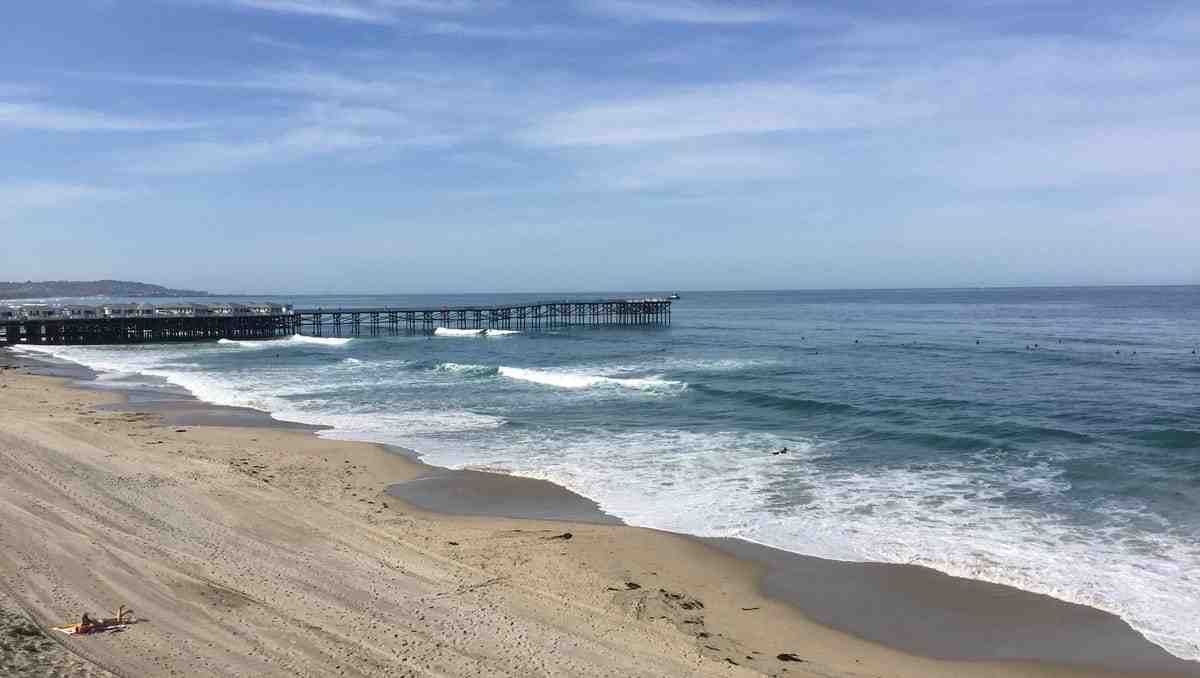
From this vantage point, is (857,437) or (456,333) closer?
(857,437)

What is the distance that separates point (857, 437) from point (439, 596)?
1395cm

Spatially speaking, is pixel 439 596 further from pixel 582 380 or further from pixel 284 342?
pixel 284 342

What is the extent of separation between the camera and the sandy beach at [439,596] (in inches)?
288

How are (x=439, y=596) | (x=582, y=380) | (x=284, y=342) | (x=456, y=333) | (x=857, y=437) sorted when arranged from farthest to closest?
(x=456, y=333), (x=284, y=342), (x=582, y=380), (x=857, y=437), (x=439, y=596)

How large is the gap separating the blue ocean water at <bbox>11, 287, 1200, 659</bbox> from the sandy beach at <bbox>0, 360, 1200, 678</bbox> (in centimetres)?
106

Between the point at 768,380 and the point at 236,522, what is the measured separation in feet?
73.4

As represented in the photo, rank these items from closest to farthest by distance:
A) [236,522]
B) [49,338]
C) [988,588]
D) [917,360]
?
[988,588], [236,522], [917,360], [49,338]

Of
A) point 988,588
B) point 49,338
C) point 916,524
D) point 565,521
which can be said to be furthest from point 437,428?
point 49,338

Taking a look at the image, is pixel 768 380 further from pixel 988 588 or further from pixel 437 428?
pixel 988 588

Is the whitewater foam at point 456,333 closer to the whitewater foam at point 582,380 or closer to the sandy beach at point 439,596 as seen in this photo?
the whitewater foam at point 582,380

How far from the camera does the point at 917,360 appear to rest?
1430 inches

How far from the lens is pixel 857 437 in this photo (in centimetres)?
2017

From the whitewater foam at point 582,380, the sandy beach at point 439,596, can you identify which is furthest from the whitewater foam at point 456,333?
the sandy beach at point 439,596

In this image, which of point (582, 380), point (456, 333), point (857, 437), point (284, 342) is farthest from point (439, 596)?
point (456, 333)
